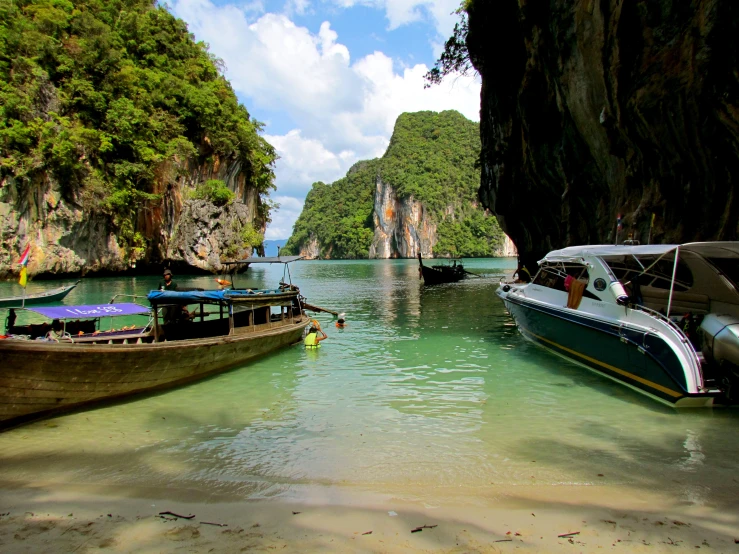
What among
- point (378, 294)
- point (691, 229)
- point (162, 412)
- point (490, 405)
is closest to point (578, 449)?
point (490, 405)

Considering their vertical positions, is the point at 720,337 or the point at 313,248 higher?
the point at 313,248

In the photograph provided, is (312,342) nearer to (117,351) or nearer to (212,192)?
(117,351)

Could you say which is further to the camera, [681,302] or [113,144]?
[113,144]

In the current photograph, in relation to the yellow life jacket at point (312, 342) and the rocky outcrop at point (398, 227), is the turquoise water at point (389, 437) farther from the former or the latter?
the rocky outcrop at point (398, 227)

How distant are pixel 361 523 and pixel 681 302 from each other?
7.10 m

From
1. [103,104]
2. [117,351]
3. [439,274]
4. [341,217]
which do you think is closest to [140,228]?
[103,104]

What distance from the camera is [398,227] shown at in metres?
120

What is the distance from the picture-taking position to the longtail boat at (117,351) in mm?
5957

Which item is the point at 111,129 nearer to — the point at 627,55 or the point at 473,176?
the point at 627,55

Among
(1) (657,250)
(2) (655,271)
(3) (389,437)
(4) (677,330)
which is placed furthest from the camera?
(2) (655,271)

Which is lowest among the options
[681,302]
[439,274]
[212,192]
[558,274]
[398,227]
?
[439,274]

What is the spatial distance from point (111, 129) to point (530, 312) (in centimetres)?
3503

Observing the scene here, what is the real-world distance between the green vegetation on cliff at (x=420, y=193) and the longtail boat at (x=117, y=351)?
348 ft

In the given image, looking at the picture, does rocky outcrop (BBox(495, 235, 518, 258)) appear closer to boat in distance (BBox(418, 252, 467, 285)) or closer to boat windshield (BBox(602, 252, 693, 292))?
boat in distance (BBox(418, 252, 467, 285))
